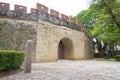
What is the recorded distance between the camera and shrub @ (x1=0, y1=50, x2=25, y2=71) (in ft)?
16.6

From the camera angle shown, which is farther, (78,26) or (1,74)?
Result: (78,26)

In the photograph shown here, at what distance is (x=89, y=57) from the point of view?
1723 cm

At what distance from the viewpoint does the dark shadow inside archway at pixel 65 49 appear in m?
14.8

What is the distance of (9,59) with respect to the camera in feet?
18.2

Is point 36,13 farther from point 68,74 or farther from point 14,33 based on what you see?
point 68,74

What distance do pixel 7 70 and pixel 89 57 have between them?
12.6 meters

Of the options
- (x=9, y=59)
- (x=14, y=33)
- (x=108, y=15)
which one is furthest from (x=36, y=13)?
(x=108, y=15)

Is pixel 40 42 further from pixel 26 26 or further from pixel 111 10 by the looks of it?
pixel 111 10

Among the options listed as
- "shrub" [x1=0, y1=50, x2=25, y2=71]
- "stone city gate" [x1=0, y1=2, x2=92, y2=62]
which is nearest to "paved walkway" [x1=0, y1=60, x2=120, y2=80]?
"shrub" [x1=0, y1=50, x2=25, y2=71]

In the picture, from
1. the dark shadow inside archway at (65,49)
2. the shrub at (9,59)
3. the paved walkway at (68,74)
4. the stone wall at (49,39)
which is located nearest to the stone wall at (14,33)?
the stone wall at (49,39)

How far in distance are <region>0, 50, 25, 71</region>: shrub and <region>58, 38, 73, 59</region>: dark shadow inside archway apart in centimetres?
866

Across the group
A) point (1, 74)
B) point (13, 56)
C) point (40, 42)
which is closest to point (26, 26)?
point (40, 42)

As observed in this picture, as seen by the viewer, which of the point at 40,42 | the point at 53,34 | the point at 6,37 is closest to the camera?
the point at 6,37

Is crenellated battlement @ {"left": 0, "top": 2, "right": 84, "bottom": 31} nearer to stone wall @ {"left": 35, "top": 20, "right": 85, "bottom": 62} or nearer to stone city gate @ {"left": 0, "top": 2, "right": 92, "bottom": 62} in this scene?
stone city gate @ {"left": 0, "top": 2, "right": 92, "bottom": 62}
